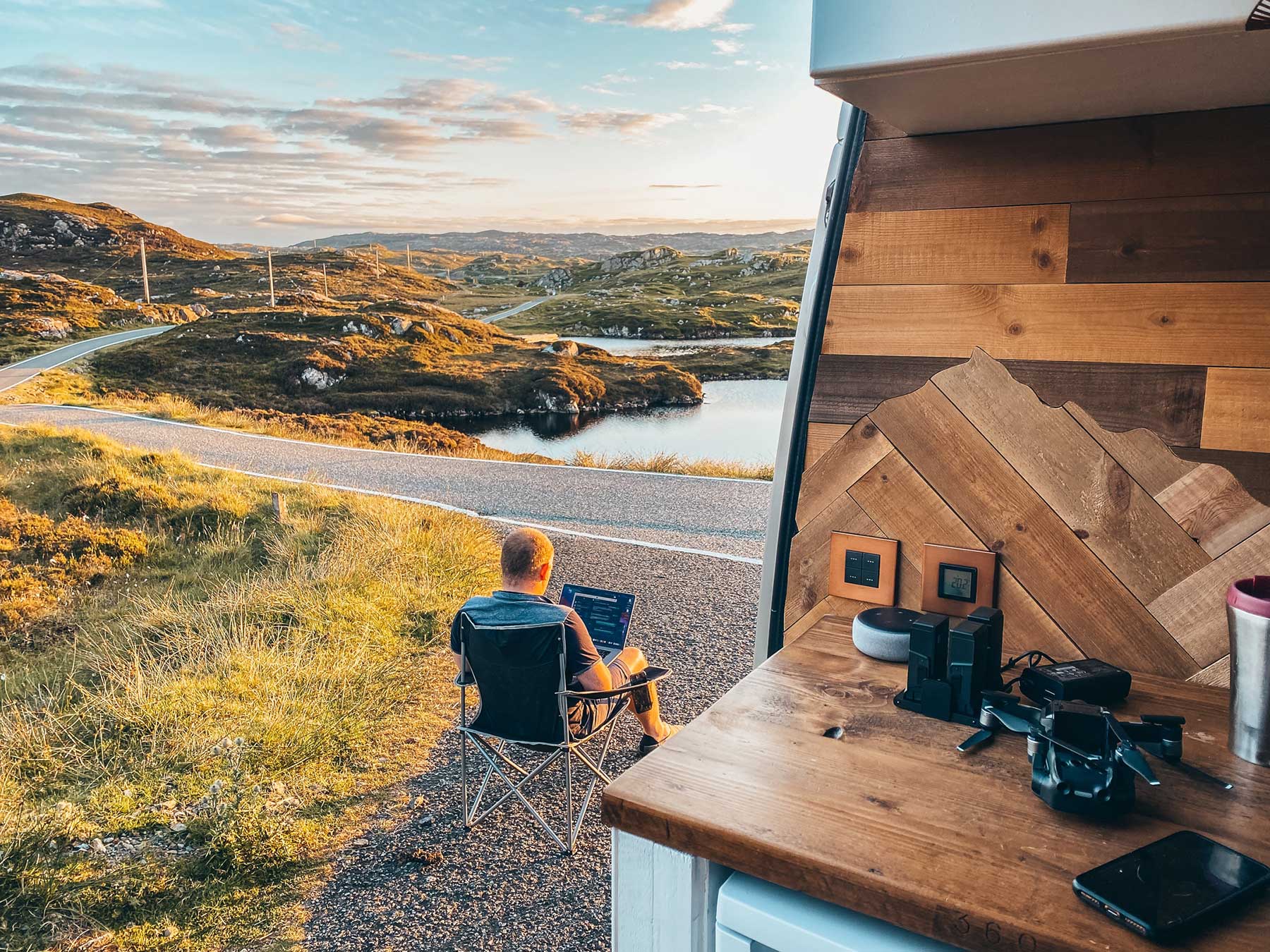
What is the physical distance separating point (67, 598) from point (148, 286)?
6302cm

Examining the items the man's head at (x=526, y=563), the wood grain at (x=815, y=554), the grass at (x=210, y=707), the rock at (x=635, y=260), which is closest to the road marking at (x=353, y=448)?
the grass at (x=210, y=707)

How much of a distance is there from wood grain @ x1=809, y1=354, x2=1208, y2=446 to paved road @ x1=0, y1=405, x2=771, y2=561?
16.5ft

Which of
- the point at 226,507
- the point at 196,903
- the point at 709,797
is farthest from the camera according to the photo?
the point at 226,507

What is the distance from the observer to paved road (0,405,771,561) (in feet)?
25.7

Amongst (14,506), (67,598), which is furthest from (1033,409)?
(14,506)

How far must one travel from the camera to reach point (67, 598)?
6801 mm

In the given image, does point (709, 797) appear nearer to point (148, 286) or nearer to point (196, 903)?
point (196, 903)

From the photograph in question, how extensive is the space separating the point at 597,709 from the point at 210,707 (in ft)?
6.85

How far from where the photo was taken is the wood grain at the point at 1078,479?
1.51 metres

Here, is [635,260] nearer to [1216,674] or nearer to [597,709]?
[597,709]

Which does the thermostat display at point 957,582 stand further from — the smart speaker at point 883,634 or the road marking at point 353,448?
the road marking at point 353,448

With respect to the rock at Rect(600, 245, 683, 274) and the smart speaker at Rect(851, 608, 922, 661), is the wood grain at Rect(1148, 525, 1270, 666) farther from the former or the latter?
the rock at Rect(600, 245, 683, 274)

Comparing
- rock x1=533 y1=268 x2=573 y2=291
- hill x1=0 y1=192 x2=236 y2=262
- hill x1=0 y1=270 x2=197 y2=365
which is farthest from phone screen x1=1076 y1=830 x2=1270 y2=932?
rock x1=533 y1=268 x2=573 y2=291

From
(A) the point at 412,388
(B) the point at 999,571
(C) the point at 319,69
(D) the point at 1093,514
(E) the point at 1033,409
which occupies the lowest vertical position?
(A) the point at 412,388
